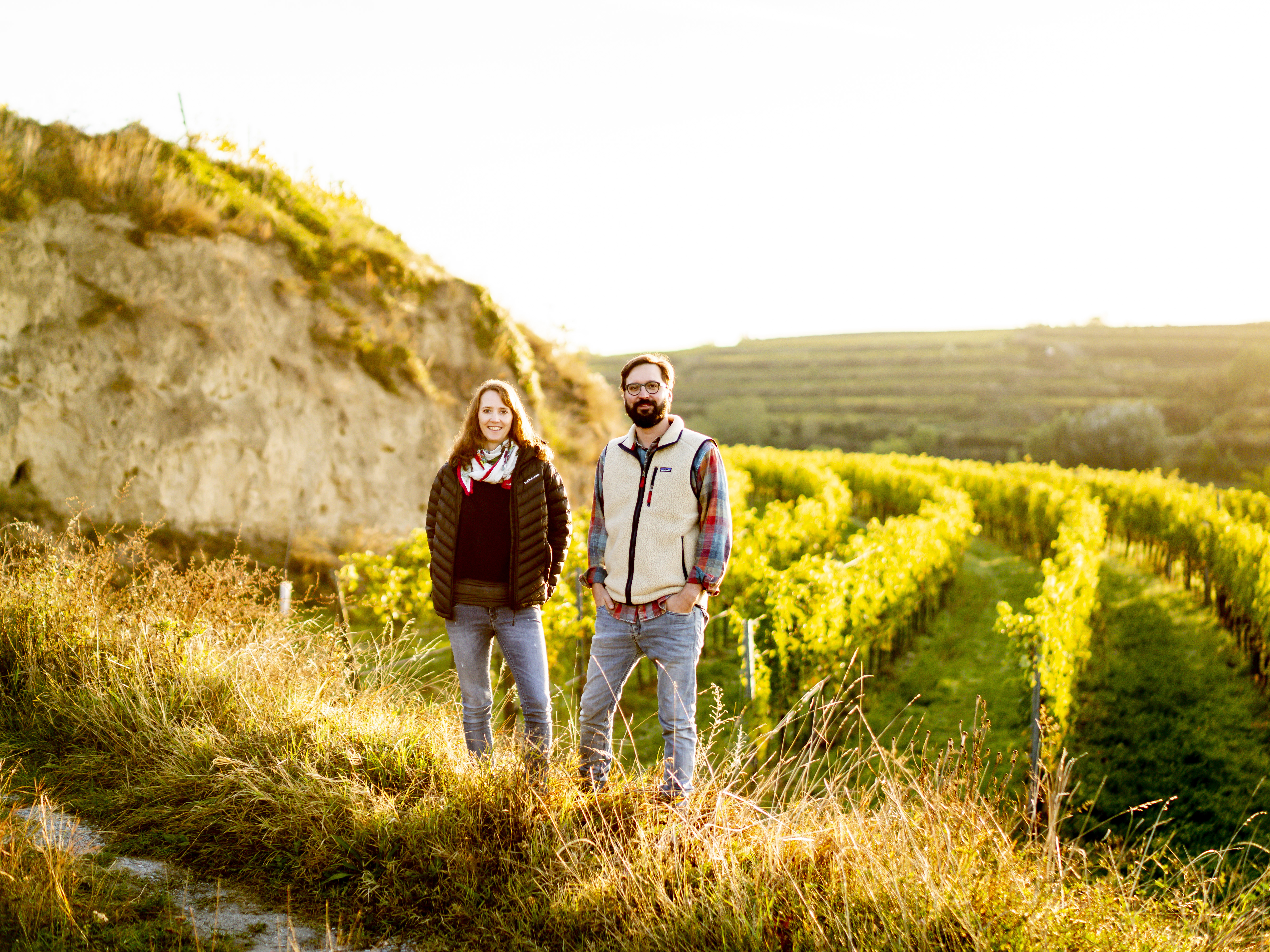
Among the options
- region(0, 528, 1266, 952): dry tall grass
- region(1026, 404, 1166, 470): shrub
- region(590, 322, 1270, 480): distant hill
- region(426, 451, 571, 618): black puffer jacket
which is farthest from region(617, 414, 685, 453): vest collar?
region(1026, 404, 1166, 470): shrub

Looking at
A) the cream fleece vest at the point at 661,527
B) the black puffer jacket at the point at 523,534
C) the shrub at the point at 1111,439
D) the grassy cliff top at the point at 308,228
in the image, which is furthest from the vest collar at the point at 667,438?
the shrub at the point at 1111,439

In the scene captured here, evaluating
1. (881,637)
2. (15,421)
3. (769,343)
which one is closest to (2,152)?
(15,421)

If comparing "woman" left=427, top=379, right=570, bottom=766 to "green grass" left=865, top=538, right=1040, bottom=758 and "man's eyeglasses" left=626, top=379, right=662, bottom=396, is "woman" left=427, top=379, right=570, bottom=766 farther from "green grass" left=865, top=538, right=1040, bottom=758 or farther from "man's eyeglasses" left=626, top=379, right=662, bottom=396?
"green grass" left=865, top=538, right=1040, bottom=758

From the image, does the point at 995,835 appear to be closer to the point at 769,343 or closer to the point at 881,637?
the point at 881,637

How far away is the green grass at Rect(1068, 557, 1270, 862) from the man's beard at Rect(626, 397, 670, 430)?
3185 mm

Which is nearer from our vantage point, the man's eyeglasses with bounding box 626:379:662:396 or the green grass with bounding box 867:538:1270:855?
the man's eyeglasses with bounding box 626:379:662:396

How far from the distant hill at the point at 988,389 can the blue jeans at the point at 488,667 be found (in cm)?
5083

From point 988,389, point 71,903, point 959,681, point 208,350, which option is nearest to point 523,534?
point 71,903

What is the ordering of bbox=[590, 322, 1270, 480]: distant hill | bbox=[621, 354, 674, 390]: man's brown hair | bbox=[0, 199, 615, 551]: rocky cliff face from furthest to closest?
1. bbox=[590, 322, 1270, 480]: distant hill
2. bbox=[0, 199, 615, 551]: rocky cliff face
3. bbox=[621, 354, 674, 390]: man's brown hair

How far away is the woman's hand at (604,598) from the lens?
3508 mm

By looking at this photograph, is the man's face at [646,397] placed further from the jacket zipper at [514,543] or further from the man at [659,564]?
the jacket zipper at [514,543]

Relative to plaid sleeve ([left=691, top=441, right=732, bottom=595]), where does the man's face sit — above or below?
above

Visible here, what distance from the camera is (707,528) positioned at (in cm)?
338

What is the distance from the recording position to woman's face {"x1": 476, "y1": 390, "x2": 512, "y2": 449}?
366cm
